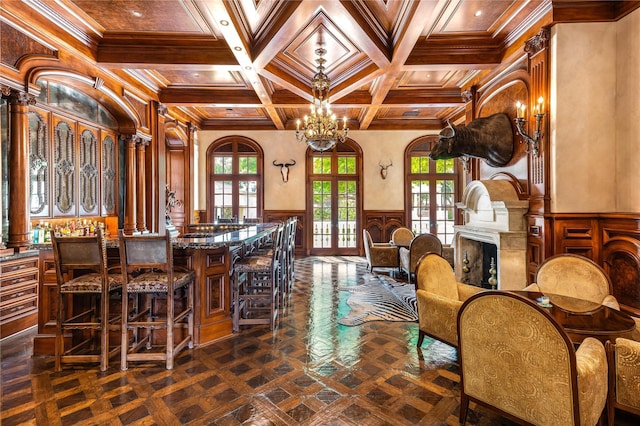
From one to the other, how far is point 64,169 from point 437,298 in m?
5.32

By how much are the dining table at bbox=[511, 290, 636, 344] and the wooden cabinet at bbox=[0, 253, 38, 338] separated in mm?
4941

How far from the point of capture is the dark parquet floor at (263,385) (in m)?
1.97

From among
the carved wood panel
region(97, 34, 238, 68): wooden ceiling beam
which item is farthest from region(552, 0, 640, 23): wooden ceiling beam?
the carved wood panel

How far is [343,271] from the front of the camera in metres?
6.46

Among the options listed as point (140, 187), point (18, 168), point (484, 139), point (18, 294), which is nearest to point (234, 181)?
point (140, 187)

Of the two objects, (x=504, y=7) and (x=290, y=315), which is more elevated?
(x=504, y=7)

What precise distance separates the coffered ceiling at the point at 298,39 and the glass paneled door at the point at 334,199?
2.85 m

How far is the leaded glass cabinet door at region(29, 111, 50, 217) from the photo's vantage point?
3.96 metres

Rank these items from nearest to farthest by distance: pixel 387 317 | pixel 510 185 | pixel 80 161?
pixel 387 317, pixel 510 185, pixel 80 161

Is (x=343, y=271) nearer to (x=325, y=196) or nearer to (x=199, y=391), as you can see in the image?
(x=325, y=196)

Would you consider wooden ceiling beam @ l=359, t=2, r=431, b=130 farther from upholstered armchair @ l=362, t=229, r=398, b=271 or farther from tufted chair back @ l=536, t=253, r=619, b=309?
upholstered armchair @ l=362, t=229, r=398, b=271

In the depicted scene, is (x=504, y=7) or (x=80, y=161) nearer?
(x=504, y=7)

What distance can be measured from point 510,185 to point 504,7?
211 centimetres

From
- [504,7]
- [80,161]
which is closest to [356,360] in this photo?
[504,7]
